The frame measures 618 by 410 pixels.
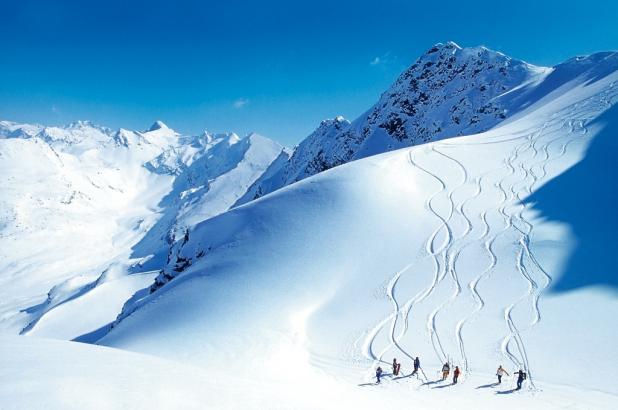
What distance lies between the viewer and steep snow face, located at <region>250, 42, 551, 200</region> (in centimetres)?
9631

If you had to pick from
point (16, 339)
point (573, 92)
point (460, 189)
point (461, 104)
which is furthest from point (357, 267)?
point (461, 104)

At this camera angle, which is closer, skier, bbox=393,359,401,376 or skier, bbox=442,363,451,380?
skier, bbox=442,363,451,380

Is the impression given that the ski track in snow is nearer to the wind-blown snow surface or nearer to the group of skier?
the wind-blown snow surface

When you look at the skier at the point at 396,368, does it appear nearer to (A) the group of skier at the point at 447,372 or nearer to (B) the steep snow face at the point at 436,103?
(A) the group of skier at the point at 447,372

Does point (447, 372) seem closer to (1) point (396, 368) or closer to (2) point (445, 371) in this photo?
(2) point (445, 371)

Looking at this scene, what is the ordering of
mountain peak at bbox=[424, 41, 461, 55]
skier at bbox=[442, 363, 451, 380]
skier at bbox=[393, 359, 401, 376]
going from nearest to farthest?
skier at bbox=[442, 363, 451, 380]
skier at bbox=[393, 359, 401, 376]
mountain peak at bbox=[424, 41, 461, 55]

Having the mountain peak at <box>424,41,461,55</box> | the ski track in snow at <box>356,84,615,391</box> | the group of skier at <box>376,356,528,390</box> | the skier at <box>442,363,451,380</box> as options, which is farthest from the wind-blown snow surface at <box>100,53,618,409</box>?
the mountain peak at <box>424,41,461,55</box>

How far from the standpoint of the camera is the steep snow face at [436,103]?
316 feet

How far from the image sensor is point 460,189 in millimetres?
35406

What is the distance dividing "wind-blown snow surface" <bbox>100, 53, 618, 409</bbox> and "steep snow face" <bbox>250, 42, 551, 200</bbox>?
50.7 metres

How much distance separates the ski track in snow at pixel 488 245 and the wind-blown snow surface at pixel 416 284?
0.11 m

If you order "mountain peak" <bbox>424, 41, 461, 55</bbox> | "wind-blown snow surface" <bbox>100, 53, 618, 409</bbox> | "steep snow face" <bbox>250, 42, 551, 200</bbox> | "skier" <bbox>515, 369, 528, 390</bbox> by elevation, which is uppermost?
"mountain peak" <bbox>424, 41, 461, 55</bbox>

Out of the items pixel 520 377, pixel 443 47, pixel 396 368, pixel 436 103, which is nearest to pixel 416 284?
pixel 396 368

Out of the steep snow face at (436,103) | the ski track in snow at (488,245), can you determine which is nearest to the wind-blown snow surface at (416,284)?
the ski track in snow at (488,245)
